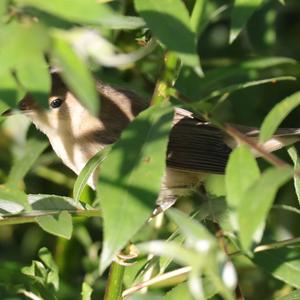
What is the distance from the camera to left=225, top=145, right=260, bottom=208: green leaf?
1.70 meters

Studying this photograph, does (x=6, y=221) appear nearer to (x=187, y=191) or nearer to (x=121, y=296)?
(x=121, y=296)

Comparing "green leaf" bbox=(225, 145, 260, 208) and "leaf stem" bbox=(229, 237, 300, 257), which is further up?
"green leaf" bbox=(225, 145, 260, 208)

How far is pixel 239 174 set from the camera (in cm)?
175

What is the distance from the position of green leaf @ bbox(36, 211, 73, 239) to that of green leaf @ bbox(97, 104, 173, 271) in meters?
0.36

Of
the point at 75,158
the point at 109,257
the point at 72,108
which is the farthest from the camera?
the point at 72,108

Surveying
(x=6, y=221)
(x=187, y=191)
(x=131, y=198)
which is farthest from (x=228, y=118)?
(x=131, y=198)

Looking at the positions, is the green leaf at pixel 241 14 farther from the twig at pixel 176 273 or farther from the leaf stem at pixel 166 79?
the twig at pixel 176 273

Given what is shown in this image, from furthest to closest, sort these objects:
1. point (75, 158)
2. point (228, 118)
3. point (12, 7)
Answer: point (228, 118) < point (75, 158) < point (12, 7)

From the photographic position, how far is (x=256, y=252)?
2.49 meters

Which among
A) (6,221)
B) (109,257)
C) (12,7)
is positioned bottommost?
(6,221)

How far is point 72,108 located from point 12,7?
2.13 metres

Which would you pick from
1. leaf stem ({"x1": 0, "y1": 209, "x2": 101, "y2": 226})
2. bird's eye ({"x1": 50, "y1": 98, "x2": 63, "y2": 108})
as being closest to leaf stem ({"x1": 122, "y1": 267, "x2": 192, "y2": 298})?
leaf stem ({"x1": 0, "y1": 209, "x2": 101, "y2": 226})

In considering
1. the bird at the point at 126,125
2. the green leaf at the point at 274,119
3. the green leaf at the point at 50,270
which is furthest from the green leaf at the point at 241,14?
the bird at the point at 126,125

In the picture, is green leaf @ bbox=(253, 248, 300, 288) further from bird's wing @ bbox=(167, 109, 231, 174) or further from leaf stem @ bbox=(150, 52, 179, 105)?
bird's wing @ bbox=(167, 109, 231, 174)
